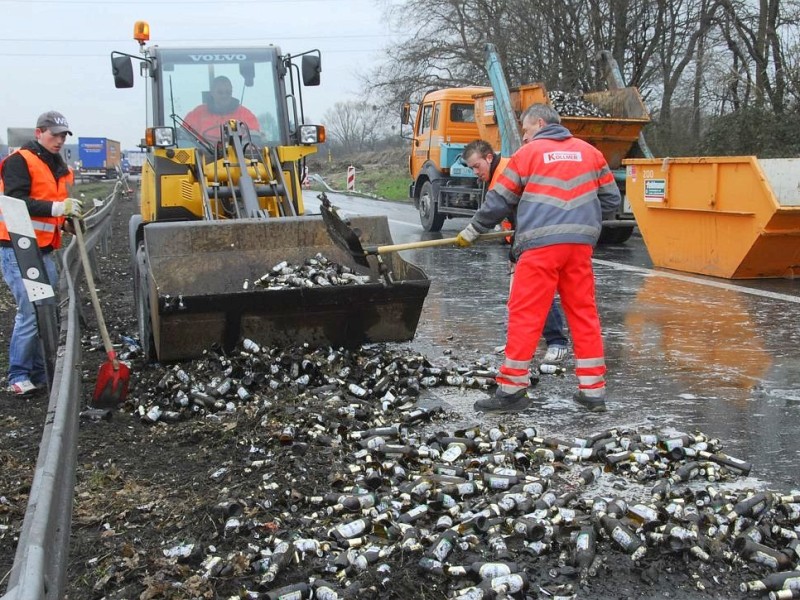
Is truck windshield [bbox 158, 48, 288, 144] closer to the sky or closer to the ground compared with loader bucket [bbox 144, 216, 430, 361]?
closer to the sky

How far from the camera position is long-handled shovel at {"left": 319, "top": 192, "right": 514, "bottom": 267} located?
6.00 m

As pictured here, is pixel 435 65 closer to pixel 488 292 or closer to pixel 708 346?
pixel 488 292

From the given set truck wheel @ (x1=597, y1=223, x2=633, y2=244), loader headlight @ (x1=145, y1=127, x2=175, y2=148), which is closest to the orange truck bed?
truck wheel @ (x1=597, y1=223, x2=633, y2=244)

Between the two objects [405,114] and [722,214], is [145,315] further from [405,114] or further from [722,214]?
[405,114]

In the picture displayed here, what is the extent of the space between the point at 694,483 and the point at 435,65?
32.1m

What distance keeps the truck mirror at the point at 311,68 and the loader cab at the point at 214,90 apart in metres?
0.39

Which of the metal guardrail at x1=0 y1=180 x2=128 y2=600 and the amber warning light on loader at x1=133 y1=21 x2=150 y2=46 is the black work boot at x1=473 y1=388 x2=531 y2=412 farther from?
the amber warning light on loader at x1=133 y1=21 x2=150 y2=46

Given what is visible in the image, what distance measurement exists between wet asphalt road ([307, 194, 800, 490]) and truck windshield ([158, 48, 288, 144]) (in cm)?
257

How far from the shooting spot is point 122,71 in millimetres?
7930

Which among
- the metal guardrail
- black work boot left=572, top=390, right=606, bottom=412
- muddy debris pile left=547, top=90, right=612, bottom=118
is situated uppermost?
muddy debris pile left=547, top=90, right=612, bottom=118

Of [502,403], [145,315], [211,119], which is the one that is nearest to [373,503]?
[502,403]

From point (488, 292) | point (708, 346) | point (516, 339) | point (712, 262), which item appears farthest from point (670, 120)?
point (516, 339)

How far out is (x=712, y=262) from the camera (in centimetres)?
1074

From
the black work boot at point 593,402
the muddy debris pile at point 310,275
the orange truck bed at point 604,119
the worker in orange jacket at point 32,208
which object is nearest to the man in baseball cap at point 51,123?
the worker in orange jacket at point 32,208
